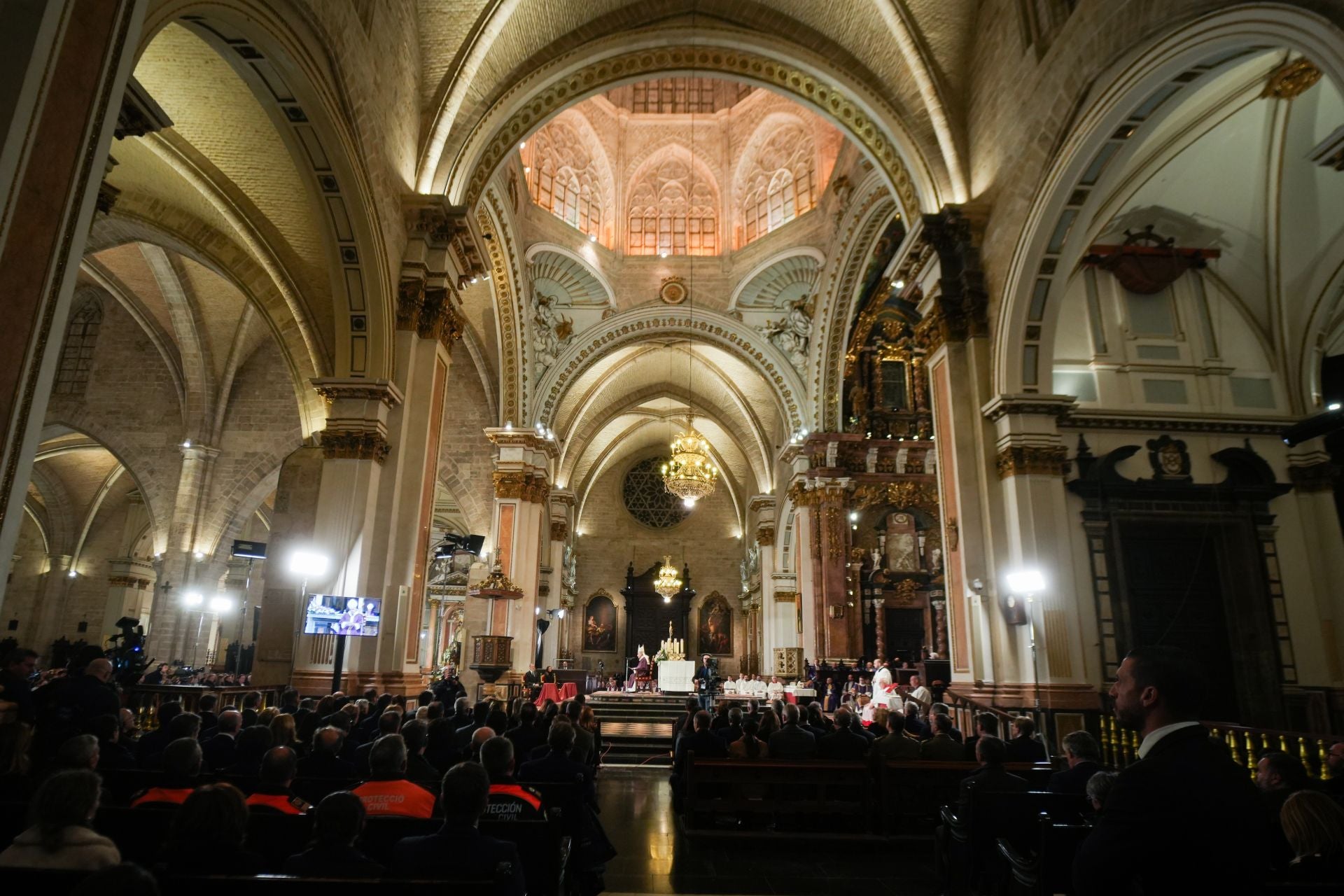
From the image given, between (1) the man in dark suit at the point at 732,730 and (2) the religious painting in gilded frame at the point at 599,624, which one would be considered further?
(2) the religious painting in gilded frame at the point at 599,624

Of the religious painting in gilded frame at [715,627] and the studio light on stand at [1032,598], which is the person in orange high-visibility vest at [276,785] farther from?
the religious painting in gilded frame at [715,627]

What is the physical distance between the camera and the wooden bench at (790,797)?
20.2 ft

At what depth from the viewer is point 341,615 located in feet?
28.4

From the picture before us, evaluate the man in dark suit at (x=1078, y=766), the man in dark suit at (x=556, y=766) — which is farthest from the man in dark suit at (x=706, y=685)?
the man in dark suit at (x=1078, y=766)

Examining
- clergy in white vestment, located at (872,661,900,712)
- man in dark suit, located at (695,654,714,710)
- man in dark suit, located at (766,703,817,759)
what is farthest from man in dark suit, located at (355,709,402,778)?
man in dark suit, located at (695,654,714,710)

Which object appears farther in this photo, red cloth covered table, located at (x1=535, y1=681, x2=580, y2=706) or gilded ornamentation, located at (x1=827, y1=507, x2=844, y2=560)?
gilded ornamentation, located at (x1=827, y1=507, x2=844, y2=560)

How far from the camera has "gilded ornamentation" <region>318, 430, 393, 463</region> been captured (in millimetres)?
9828

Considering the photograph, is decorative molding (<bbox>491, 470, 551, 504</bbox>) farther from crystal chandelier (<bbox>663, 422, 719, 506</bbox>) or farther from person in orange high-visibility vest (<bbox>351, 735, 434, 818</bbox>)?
person in orange high-visibility vest (<bbox>351, 735, 434, 818</bbox>)

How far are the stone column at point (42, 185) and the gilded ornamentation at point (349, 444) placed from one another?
5762mm

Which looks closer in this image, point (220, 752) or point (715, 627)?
point (220, 752)

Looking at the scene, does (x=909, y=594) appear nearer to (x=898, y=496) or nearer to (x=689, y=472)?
(x=898, y=496)

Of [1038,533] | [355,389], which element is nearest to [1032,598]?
[1038,533]

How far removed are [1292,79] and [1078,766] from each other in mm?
9549

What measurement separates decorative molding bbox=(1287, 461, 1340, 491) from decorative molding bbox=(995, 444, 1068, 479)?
5141mm
